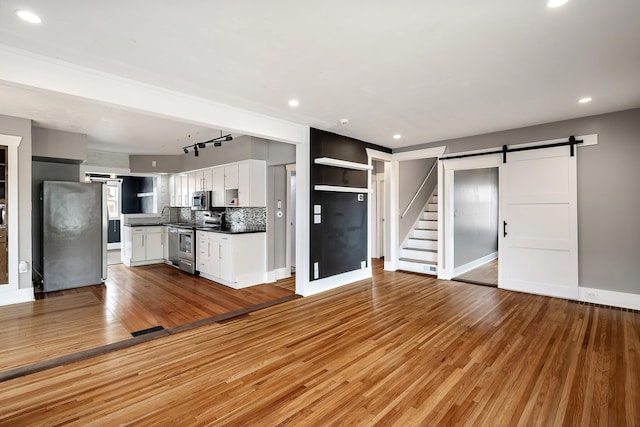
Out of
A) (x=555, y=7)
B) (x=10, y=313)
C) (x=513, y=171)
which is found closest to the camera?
(x=555, y=7)

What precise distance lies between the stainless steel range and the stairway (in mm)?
4329

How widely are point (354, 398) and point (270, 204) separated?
391 centimetres

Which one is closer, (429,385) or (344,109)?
(429,385)

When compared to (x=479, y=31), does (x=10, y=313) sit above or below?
below

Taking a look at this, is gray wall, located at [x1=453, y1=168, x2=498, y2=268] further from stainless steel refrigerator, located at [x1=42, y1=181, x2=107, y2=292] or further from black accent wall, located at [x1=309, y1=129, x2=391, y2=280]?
stainless steel refrigerator, located at [x1=42, y1=181, x2=107, y2=292]

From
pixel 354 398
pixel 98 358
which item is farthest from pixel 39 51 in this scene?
pixel 354 398

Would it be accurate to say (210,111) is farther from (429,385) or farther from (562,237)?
(562,237)

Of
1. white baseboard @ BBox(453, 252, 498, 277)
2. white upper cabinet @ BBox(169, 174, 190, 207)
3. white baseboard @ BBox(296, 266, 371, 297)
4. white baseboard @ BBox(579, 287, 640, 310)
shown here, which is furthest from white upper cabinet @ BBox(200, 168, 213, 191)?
white baseboard @ BBox(579, 287, 640, 310)

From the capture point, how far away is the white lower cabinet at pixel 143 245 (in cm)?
698

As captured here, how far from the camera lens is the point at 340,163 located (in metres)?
5.09

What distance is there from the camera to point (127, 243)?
7.12 metres

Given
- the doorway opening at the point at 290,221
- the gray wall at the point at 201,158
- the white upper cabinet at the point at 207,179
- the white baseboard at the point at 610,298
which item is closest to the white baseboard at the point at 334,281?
the doorway opening at the point at 290,221

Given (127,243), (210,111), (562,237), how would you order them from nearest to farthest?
Result: 1. (210,111)
2. (562,237)
3. (127,243)

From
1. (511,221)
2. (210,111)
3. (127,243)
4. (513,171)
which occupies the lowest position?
(127,243)
